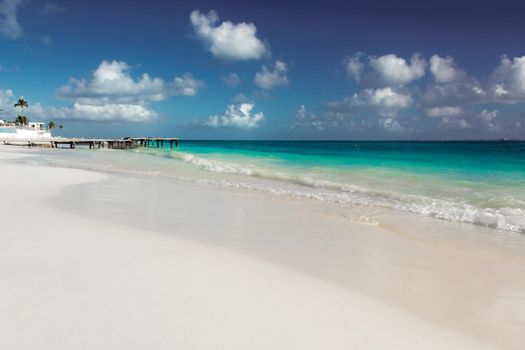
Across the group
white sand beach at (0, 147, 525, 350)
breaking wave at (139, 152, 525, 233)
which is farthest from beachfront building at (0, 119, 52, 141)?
white sand beach at (0, 147, 525, 350)

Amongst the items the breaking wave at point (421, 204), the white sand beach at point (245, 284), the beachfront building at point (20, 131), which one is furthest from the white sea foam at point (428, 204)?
the beachfront building at point (20, 131)

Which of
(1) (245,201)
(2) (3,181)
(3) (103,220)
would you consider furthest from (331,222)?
(2) (3,181)

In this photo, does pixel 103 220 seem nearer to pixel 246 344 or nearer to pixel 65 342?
pixel 65 342

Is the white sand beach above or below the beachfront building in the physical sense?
below

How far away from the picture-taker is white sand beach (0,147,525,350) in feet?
12.1

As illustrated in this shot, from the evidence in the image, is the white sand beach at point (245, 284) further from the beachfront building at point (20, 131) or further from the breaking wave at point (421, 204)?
the beachfront building at point (20, 131)

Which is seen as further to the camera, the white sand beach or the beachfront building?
the beachfront building

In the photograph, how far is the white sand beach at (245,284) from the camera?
3682 millimetres

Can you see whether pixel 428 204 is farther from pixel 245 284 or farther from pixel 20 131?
pixel 20 131

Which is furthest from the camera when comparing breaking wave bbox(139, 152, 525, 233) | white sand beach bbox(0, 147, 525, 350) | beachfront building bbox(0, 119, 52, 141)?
beachfront building bbox(0, 119, 52, 141)

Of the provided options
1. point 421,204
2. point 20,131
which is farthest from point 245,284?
point 20,131

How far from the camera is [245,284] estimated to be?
498 centimetres

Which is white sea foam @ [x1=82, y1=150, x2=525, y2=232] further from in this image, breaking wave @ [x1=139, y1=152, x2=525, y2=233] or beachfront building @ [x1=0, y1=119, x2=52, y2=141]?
beachfront building @ [x1=0, y1=119, x2=52, y2=141]

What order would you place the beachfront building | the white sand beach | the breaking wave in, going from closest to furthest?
the white sand beach → the breaking wave → the beachfront building
